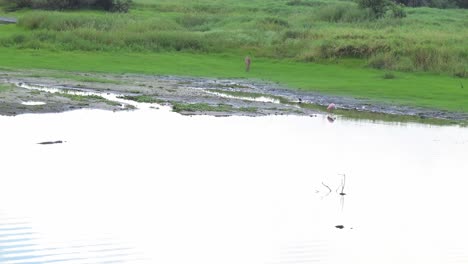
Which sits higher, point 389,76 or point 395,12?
point 395,12

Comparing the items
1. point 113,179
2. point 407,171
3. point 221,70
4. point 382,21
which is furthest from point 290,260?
point 382,21

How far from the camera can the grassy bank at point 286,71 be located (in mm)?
26656

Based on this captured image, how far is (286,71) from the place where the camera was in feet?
106

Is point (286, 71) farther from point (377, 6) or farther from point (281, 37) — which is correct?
point (377, 6)

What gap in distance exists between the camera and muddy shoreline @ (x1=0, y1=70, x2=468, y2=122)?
21.8 metres

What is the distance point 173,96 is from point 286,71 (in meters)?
8.46

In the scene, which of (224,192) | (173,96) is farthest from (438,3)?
(224,192)

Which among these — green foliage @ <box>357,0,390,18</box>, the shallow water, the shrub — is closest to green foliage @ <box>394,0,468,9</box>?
green foliage @ <box>357,0,390,18</box>

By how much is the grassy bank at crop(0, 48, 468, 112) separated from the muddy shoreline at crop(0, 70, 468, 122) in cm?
111

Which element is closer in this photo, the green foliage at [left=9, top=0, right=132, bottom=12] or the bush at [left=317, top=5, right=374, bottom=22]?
the bush at [left=317, top=5, right=374, bottom=22]

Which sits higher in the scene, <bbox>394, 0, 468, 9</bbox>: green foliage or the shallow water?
<bbox>394, 0, 468, 9</bbox>: green foliage

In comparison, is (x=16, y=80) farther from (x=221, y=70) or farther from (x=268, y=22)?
(x=268, y=22)

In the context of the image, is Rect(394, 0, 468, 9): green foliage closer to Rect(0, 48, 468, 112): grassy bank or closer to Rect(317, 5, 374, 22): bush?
Rect(317, 5, 374, 22): bush

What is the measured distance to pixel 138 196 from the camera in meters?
12.8
